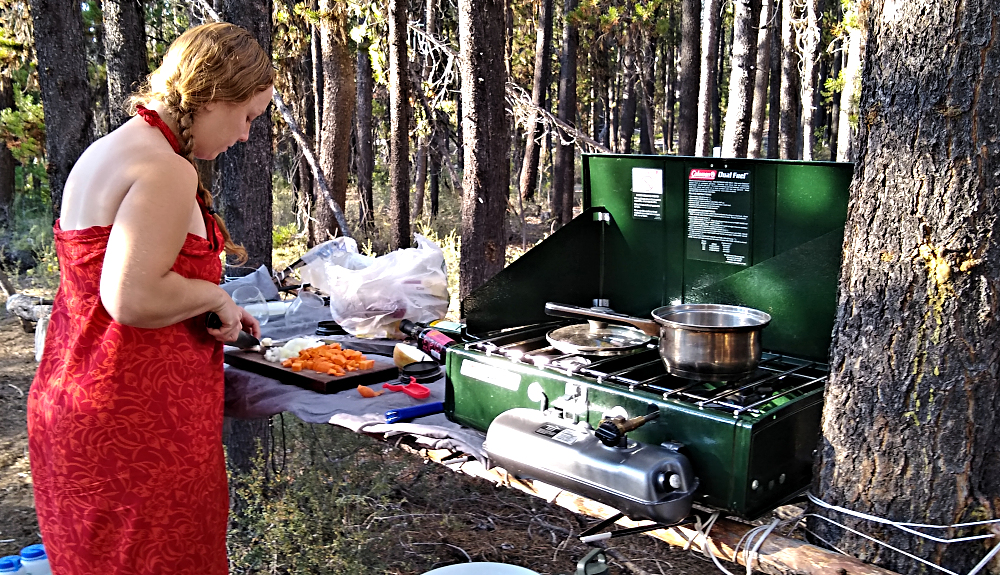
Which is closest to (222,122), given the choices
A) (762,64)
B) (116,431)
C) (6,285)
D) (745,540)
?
(116,431)

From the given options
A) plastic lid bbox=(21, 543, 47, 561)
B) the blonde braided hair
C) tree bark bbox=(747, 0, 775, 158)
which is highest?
tree bark bbox=(747, 0, 775, 158)

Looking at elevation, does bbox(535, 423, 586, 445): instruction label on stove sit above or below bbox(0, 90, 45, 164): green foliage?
below

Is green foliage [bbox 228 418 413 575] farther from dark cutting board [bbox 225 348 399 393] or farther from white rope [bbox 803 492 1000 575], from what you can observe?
white rope [bbox 803 492 1000 575]

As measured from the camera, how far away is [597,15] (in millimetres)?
12219

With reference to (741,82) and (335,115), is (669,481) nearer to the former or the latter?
(741,82)

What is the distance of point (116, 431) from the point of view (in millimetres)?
1960

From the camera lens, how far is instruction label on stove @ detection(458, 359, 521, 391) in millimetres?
2178

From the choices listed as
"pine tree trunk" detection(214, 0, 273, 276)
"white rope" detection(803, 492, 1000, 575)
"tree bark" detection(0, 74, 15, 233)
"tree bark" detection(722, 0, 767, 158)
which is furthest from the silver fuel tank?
"tree bark" detection(0, 74, 15, 233)

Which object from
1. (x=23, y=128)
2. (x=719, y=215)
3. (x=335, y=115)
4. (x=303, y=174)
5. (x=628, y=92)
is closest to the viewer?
(x=719, y=215)

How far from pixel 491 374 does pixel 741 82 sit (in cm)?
641

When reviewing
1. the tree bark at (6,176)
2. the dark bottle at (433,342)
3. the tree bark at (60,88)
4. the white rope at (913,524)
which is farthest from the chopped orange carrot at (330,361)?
the tree bark at (6,176)

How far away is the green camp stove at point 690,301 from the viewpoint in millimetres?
1815

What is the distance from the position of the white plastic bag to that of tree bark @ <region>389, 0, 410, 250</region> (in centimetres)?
393

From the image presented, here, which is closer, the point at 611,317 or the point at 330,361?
the point at 611,317
